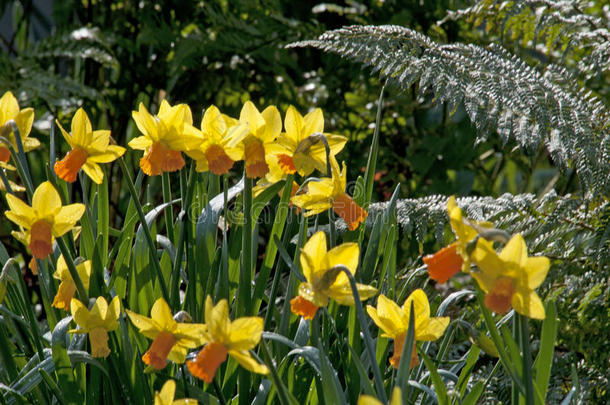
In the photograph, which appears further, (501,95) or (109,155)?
(501,95)

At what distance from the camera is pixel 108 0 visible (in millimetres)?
2521

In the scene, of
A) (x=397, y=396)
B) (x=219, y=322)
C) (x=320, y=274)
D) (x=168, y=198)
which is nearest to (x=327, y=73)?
(x=168, y=198)

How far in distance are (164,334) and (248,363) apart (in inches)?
5.1

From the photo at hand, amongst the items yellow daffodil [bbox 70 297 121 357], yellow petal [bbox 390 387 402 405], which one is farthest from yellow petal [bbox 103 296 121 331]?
yellow petal [bbox 390 387 402 405]

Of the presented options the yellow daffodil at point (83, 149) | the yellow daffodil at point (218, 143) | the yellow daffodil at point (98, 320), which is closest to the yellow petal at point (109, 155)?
the yellow daffodil at point (83, 149)

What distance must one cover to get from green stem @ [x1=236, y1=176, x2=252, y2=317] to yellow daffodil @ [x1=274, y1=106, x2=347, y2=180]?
2.6 inches

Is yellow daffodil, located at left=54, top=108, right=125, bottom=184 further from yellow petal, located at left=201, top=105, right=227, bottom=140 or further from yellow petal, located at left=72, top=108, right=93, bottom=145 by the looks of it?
yellow petal, located at left=201, top=105, right=227, bottom=140

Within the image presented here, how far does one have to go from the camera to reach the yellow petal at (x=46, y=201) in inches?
31.5

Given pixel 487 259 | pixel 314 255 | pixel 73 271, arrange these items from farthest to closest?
pixel 73 271, pixel 314 255, pixel 487 259

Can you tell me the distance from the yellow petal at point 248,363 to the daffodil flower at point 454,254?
188mm

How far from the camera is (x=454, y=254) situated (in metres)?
0.68


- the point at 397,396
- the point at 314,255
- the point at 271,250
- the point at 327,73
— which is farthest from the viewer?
the point at 327,73

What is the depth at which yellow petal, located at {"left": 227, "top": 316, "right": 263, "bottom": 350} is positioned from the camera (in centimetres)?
65

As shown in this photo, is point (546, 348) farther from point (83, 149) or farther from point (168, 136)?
point (83, 149)
